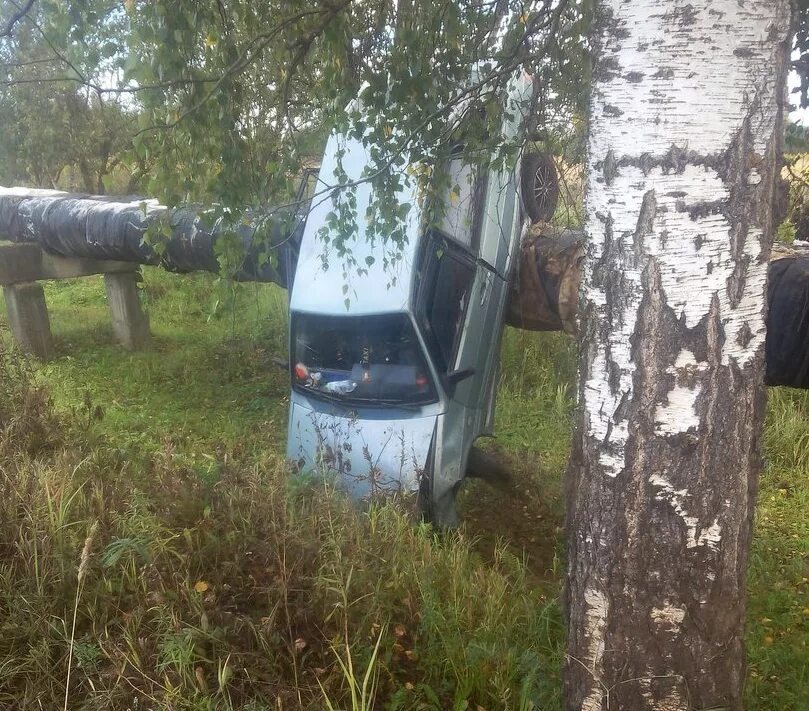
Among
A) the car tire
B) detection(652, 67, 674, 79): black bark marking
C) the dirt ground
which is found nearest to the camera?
detection(652, 67, 674, 79): black bark marking

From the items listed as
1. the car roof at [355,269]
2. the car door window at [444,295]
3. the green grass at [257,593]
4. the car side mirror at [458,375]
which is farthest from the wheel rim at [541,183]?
the green grass at [257,593]

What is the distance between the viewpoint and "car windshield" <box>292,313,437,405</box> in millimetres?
3910

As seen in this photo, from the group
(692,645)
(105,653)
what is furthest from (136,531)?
(692,645)

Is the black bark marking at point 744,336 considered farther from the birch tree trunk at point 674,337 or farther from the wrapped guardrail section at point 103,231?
the wrapped guardrail section at point 103,231

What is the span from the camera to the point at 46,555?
8.29 feet

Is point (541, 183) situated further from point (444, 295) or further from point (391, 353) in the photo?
point (391, 353)

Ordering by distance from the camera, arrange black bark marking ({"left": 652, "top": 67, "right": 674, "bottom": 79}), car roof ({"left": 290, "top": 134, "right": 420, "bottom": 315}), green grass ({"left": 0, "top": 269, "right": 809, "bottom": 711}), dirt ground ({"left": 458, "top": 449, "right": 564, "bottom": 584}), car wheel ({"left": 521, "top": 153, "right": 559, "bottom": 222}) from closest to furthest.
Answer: black bark marking ({"left": 652, "top": 67, "right": 674, "bottom": 79}) < green grass ({"left": 0, "top": 269, "right": 809, "bottom": 711}) < car roof ({"left": 290, "top": 134, "right": 420, "bottom": 315}) < dirt ground ({"left": 458, "top": 449, "right": 564, "bottom": 584}) < car wheel ({"left": 521, "top": 153, "right": 559, "bottom": 222})

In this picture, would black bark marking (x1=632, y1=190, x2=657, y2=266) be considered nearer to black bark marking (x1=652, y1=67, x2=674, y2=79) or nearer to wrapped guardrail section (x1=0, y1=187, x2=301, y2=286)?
black bark marking (x1=652, y1=67, x2=674, y2=79)

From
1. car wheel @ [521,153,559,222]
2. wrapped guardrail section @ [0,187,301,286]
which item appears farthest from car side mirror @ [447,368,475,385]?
wrapped guardrail section @ [0,187,301,286]

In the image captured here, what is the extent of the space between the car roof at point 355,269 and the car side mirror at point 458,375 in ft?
1.75

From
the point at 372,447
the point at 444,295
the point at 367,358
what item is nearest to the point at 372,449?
the point at 372,447

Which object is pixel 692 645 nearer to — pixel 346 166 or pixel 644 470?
pixel 644 470

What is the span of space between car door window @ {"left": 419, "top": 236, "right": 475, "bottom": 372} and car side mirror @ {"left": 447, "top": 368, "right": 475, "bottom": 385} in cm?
5

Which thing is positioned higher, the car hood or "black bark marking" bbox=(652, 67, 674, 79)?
"black bark marking" bbox=(652, 67, 674, 79)
